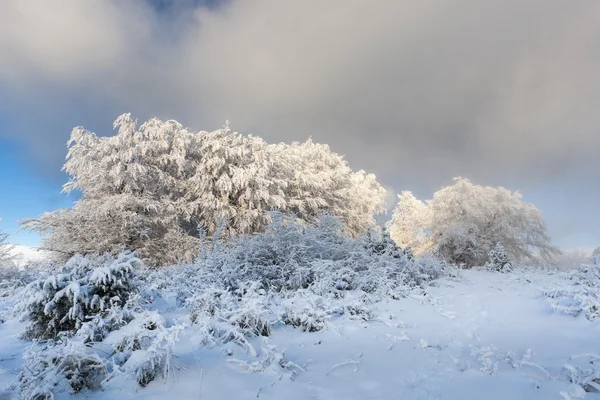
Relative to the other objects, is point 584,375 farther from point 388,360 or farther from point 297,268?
point 297,268

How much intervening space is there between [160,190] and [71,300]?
39.5 feet

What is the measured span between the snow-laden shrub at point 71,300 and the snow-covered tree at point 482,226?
14.2 m

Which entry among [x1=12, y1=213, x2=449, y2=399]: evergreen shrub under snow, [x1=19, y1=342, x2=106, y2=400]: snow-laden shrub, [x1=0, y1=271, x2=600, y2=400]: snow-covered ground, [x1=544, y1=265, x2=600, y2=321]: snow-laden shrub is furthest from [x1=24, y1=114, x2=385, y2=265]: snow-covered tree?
[x1=544, y1=265, x2=600, y2=321]: snow-laden shrub

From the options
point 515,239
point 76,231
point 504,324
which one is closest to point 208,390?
point 504,324

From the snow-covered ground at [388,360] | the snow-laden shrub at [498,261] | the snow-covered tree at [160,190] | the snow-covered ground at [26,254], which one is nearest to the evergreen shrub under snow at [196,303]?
the snow-covered ground at [388,360]

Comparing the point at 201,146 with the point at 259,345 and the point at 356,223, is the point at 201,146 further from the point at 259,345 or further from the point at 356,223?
the point at 259,345

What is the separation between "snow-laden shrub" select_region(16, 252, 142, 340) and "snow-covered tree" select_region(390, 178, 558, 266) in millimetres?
14226

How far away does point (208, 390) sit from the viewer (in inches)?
106

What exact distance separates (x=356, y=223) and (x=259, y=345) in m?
19.6

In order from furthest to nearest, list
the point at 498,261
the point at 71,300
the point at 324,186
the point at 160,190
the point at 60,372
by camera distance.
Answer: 1. the point at 324,186
2. the point at 160,190
3. the point at 498,261
4. the point at 71,300
5. the point at 60,372

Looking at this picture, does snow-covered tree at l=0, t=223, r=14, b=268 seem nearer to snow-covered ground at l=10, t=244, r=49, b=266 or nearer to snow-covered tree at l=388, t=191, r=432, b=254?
snow-covered ground at l=10, t=244, r=49, b=266

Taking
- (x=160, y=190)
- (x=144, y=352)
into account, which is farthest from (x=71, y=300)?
(x=160, y=190)

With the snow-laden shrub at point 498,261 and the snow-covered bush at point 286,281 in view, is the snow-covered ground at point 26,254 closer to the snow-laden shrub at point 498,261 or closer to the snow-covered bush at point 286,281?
the snow-covered bush at point 286,281

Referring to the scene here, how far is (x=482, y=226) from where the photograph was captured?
15898mm
